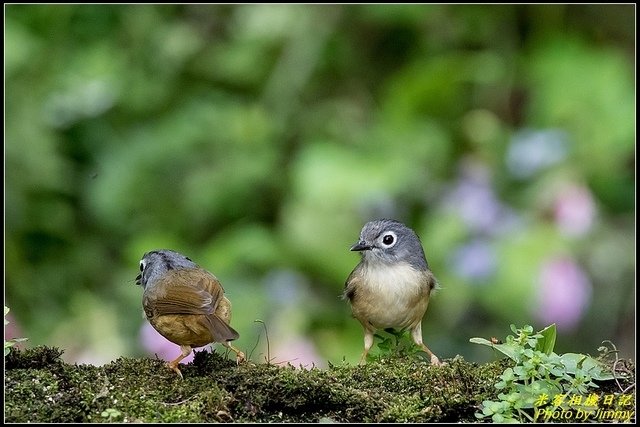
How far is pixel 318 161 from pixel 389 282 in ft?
10.1

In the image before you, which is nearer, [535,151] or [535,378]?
[535,378]

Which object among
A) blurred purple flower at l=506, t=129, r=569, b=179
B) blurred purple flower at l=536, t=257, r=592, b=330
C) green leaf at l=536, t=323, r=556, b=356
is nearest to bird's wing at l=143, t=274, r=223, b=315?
green leaf at l=536, t=323, r=556, b=356

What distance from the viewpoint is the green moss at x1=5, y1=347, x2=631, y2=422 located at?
296 cm

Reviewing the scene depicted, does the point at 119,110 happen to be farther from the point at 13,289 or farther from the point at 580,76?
the point at 580,76

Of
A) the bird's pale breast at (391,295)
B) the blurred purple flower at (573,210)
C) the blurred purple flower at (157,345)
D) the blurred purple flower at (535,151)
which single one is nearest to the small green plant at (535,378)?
the bird's pale breast at (391,295)

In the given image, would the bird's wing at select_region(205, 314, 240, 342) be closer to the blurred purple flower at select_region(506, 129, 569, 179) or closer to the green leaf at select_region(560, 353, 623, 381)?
the green leaf at select_region(560, 353, 623, 381)

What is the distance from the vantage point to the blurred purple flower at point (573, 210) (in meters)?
Result: 6.72

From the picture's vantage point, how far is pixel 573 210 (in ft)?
22.1

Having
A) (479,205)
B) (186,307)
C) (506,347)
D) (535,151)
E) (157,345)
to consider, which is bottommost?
(506,347)

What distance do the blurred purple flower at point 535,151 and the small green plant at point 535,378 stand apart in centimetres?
392

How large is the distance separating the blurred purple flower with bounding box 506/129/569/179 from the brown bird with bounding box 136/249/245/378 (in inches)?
157

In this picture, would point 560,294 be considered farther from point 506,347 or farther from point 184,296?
point 184,296

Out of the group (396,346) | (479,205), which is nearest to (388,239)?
(396,346)

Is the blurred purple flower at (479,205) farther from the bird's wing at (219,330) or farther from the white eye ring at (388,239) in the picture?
the bird's wing at (219,330)
